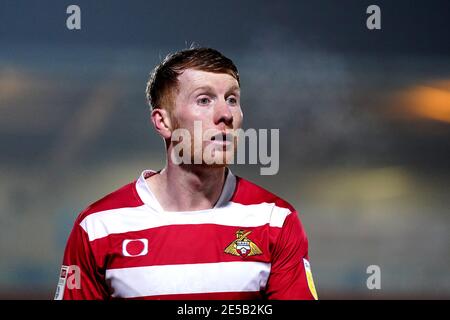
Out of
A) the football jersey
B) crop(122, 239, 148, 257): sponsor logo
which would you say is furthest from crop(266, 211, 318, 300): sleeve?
crop(122, 239, 148, 257): sponsor logo

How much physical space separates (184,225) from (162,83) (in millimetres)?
573

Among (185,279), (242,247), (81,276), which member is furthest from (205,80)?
(81,276)

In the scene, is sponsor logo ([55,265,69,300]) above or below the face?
below

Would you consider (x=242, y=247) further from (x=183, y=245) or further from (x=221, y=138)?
(x=221, y=138)

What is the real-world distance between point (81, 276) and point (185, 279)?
0.39m

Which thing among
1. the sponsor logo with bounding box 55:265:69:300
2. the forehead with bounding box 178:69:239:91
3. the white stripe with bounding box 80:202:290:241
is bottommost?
the sponsor logo with bounding box 55:265:69:300

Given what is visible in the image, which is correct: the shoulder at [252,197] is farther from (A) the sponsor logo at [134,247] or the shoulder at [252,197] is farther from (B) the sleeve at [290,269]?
(A) the sponsor logo at [134,247]

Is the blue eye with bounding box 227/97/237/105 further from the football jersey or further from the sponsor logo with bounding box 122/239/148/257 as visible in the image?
the sponsor logo with bounding box 122/239/148/257

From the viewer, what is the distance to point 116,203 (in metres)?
2.54

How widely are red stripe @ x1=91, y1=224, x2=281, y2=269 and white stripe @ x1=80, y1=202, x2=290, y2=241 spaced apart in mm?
21

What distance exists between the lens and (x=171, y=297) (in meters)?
2.35

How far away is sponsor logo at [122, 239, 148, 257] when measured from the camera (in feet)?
7.86
